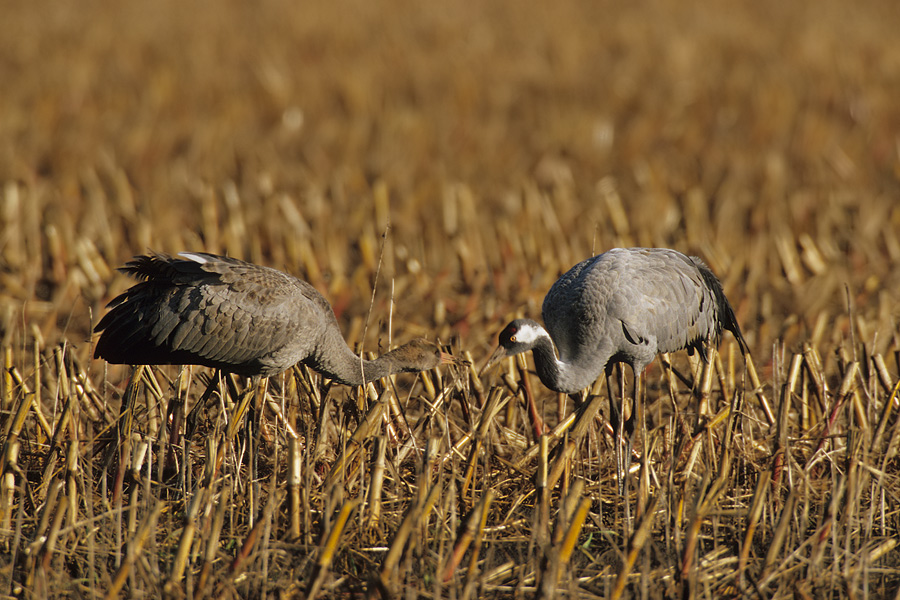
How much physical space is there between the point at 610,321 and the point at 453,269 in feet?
9.29

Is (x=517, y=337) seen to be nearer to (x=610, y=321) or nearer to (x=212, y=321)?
(x=610, y=321)

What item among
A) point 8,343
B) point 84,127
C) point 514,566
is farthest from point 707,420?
point 84,127

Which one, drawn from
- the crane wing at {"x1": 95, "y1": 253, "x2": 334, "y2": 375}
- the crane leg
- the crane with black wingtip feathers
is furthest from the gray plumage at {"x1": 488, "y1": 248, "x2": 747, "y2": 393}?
the crane wing at {"x1": 95, "y1": 253, "x2": 334, "y2": 375}

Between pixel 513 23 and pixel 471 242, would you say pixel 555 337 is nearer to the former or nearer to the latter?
pixel 471 242

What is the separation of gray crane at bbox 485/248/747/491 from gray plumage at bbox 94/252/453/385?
0.56 metres

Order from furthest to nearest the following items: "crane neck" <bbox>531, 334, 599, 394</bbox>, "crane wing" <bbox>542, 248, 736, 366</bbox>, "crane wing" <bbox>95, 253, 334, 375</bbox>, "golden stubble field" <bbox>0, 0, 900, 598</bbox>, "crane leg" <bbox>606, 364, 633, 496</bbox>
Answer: "crane wing" <bbox>542, 248, 736, 366</bbox>
"crane neck" <bbox>531, 334, 599, 394</bbox>
"crane wing" <bbox>95, 253, 334, 375</bbox>
"crane leg" <bbox>606, 364, 633, 496</bbox>
"golden stubble field" <bbox>0, 0, 900, 598</bbox>

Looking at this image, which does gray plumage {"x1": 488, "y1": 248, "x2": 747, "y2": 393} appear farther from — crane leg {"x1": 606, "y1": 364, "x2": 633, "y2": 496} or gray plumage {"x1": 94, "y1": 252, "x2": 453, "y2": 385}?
gray plumage {"x1": 94, "y1": 252, "x2": 453, "y2": 385}

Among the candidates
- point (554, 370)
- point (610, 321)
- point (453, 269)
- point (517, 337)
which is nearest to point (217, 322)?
point (517, 337)

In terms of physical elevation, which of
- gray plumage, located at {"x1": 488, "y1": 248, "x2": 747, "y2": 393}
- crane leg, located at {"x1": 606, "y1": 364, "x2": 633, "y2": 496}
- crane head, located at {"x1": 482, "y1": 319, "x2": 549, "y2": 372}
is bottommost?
crane leg, located at {"x1": 606, "y1": 364, "x2": 633, "y2": 496}

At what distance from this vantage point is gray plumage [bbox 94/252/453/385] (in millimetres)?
4223

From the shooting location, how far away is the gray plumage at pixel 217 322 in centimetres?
422

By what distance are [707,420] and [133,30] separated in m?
11.1

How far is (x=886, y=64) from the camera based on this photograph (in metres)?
11.7

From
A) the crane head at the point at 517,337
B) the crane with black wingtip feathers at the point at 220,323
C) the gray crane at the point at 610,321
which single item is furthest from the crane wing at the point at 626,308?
the crane with black wingtip feathers at the point at 220,323
